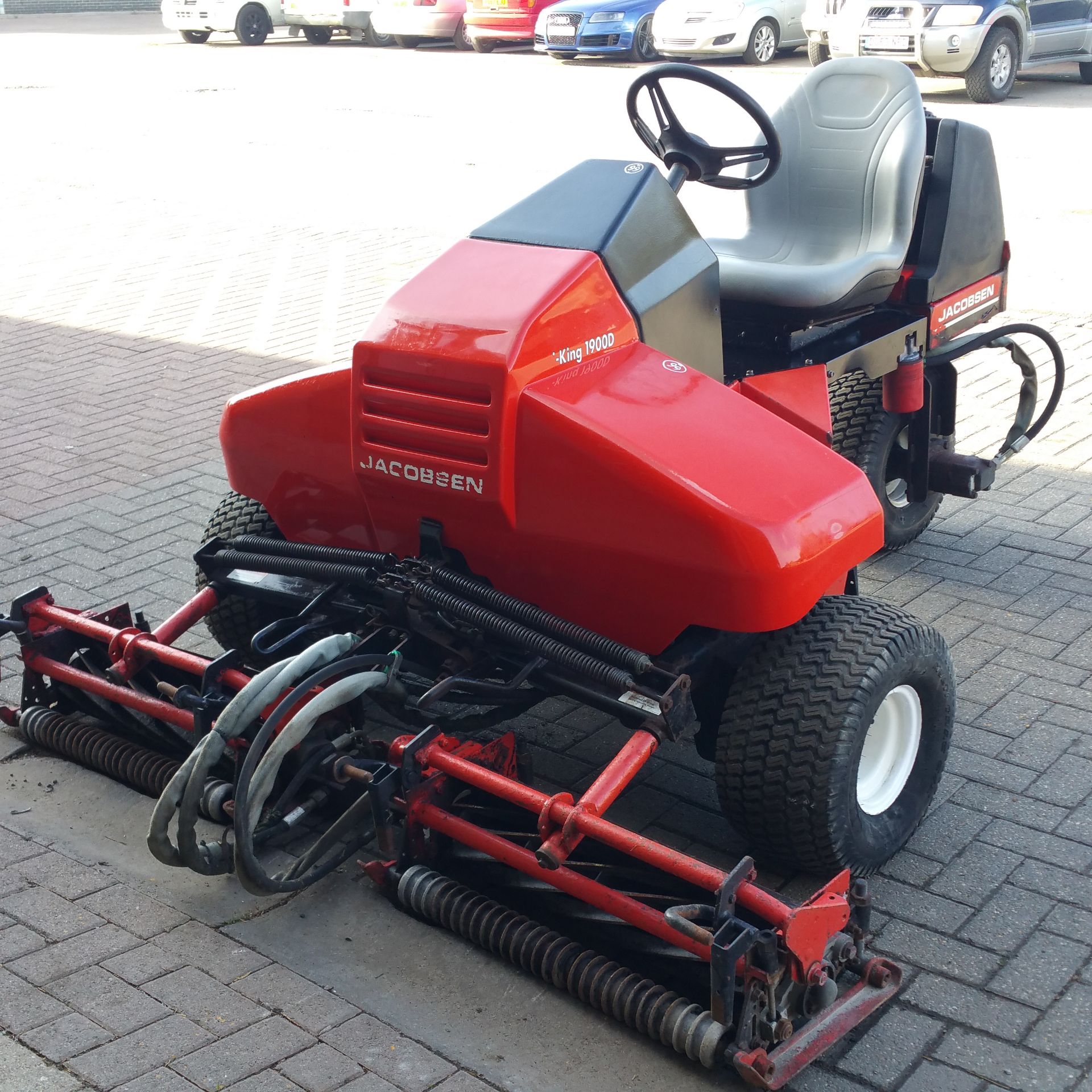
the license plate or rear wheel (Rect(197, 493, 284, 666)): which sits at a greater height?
the license plate

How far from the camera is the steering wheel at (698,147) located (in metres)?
3.64

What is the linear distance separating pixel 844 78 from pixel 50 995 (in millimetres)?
3771

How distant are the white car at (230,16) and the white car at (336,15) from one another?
0.41m

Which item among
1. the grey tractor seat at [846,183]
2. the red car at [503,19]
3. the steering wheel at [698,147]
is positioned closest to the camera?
the steering wheel at [698,147]

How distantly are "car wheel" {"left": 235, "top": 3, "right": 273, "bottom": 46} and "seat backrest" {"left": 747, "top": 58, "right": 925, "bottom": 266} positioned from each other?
57.7 feet

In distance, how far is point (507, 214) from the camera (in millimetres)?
3213

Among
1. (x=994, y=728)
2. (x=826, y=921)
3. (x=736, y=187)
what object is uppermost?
(x=736, y=187)

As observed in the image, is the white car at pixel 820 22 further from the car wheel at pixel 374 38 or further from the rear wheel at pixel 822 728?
the rear wheel at pixel 822 728

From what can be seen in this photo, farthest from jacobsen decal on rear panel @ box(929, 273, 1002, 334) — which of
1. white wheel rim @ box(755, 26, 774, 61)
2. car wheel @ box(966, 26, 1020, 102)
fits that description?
white wheel rim @ box(755, 26, 774, 61)

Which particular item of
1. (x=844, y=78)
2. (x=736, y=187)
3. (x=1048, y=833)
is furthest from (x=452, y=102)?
(x=1048, y=833)

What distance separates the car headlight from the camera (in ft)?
41.7

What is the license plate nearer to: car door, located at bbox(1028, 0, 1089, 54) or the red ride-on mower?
car door, located at bbox(1028, 0, 1089, 54)

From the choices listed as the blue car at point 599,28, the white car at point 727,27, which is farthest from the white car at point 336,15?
the white car at point 727,27

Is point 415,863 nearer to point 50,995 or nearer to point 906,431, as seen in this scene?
point 50,995
